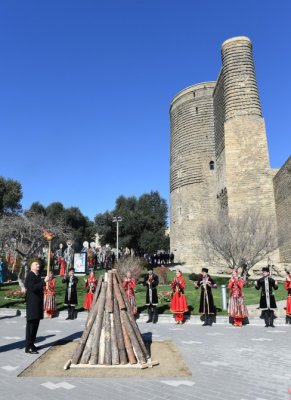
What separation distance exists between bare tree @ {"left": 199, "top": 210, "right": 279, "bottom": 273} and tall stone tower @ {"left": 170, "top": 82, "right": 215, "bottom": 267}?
1517 centimetres

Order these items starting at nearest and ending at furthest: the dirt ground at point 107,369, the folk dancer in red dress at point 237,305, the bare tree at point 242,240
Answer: the dirt ground at point 107,369
the folk dancer in red dress at point 237,305
the bare tree at point 242,240

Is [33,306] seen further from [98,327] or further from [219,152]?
[219,152]

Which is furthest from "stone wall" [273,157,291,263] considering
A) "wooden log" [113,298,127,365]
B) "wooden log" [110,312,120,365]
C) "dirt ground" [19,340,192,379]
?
"wooden log" [110,312,120,365]

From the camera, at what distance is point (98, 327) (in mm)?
6367

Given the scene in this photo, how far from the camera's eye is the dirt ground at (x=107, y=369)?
18.1ft

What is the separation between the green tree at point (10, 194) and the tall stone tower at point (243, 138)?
22.7m

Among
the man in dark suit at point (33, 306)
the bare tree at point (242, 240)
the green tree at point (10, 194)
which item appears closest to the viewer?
the man in dark suit at point (33, 306)

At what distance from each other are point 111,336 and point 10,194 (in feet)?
118

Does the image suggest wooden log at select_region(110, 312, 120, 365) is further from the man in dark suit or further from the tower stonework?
the tower stonework

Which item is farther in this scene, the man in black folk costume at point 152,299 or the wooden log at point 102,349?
the man in black folk costume at point 152,299

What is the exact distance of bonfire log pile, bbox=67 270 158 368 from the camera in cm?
606

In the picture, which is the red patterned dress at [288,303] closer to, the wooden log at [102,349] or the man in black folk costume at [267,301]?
the man in black folk costume at [267,301]

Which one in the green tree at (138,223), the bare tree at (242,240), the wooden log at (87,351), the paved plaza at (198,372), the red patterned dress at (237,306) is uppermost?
the green tree at (138,223)

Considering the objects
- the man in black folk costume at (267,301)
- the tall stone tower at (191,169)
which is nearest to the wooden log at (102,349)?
the man in black folk costume at (267,301)
